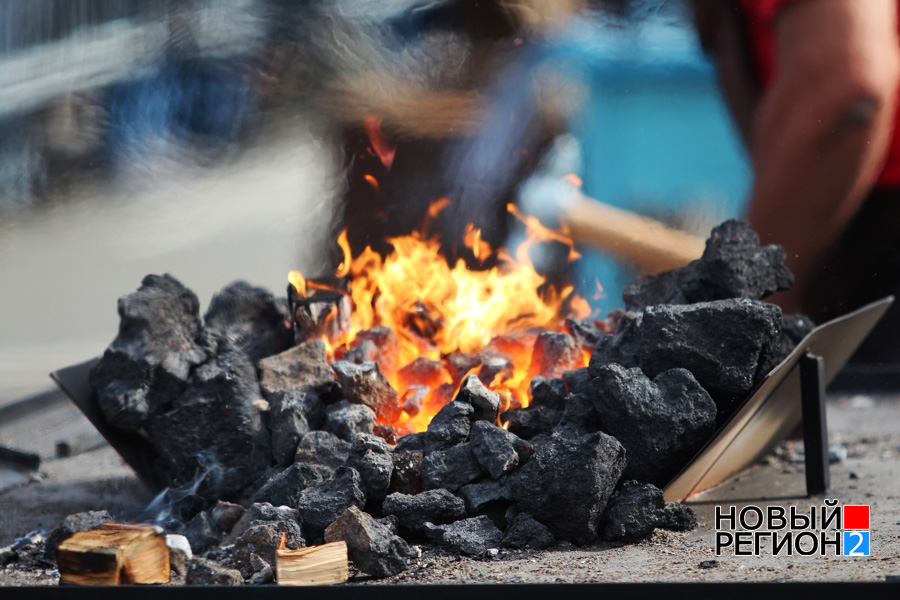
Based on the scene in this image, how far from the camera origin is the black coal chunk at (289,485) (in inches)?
73.2

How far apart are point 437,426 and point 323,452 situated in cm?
30

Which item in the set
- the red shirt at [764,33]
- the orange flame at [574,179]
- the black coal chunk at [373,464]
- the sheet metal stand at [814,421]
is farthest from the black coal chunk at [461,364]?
the red shirt at [764,33]

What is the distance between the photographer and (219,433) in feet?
6.74

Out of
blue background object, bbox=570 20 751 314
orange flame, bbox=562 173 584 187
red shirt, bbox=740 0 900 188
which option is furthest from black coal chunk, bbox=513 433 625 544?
red shirt, bbox=740 0 900 188

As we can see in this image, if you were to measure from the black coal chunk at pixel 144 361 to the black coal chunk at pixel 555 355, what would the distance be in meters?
0.97

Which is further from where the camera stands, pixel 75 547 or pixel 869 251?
pixel 869 251

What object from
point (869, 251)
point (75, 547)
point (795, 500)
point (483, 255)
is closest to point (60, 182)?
point (483, 255)

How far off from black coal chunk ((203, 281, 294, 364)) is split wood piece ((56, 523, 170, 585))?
879mm

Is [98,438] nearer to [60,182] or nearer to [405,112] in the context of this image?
[60,182]

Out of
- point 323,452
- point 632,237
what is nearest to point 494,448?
point 323,452

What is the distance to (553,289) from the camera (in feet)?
10.7

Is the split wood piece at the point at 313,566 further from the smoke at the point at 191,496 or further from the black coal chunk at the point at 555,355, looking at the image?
the black coal chunk at the point at 555,355

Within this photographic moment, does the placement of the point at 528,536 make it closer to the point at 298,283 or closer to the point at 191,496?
the point at 191,496

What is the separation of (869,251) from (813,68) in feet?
3.03
